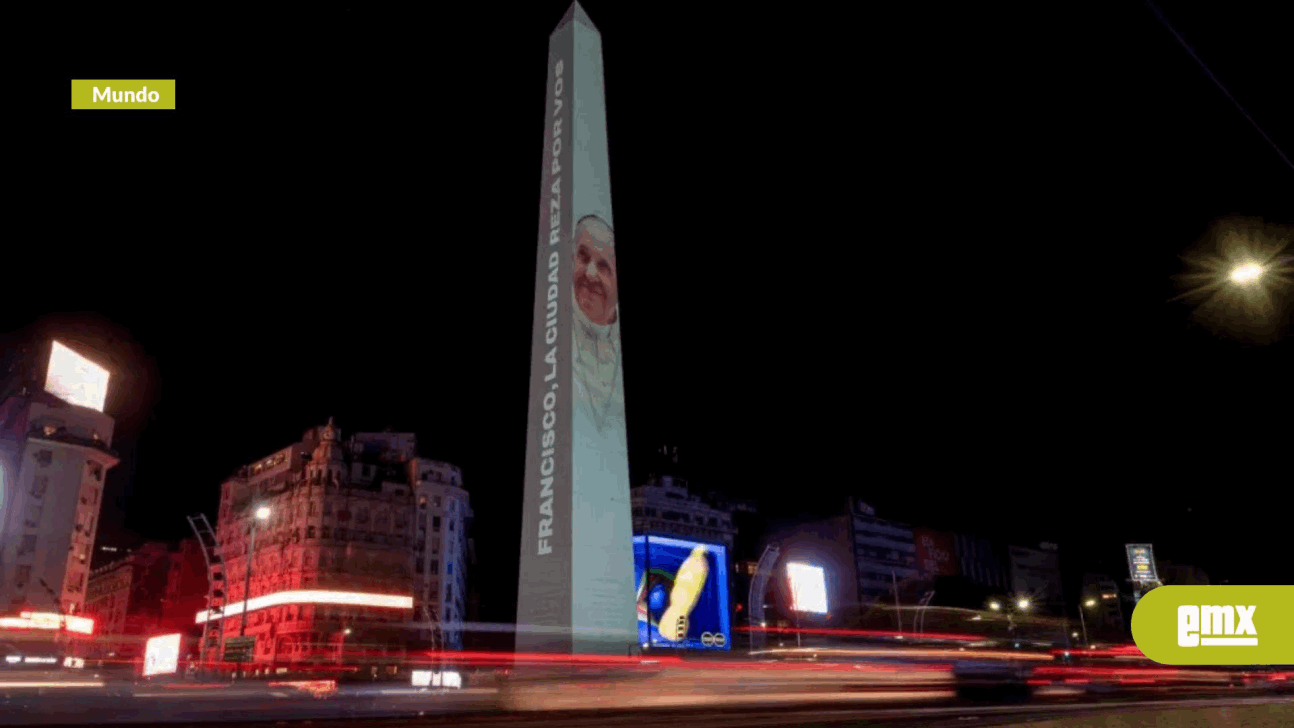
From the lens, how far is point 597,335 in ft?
95.5

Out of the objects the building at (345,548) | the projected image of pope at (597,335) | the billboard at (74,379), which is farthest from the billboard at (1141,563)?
the billboard at (74,379)

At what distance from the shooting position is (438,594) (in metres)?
81.0

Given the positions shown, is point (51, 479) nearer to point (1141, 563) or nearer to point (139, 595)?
point (139, 595)

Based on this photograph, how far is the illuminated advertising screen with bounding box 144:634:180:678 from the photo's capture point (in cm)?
2423

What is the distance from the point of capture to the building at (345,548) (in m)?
73.2

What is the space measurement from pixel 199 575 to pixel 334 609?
2321 centimetres

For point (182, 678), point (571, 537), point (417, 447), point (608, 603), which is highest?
point (417, 447)

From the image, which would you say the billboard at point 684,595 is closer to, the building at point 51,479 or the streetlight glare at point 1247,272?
the building at point 51,479

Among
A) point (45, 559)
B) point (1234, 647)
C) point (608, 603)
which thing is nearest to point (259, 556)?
point (45, 559)

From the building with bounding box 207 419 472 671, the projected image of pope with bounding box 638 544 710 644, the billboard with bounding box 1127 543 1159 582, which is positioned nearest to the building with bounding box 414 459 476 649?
the building with bounding box 207 419 472 671

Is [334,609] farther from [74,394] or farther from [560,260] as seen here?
[560,260]

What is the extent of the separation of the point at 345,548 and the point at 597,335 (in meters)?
55.1

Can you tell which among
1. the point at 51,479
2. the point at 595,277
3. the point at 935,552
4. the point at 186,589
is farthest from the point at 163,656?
the point at 935,552

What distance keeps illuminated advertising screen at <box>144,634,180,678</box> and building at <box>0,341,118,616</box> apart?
48520mm
